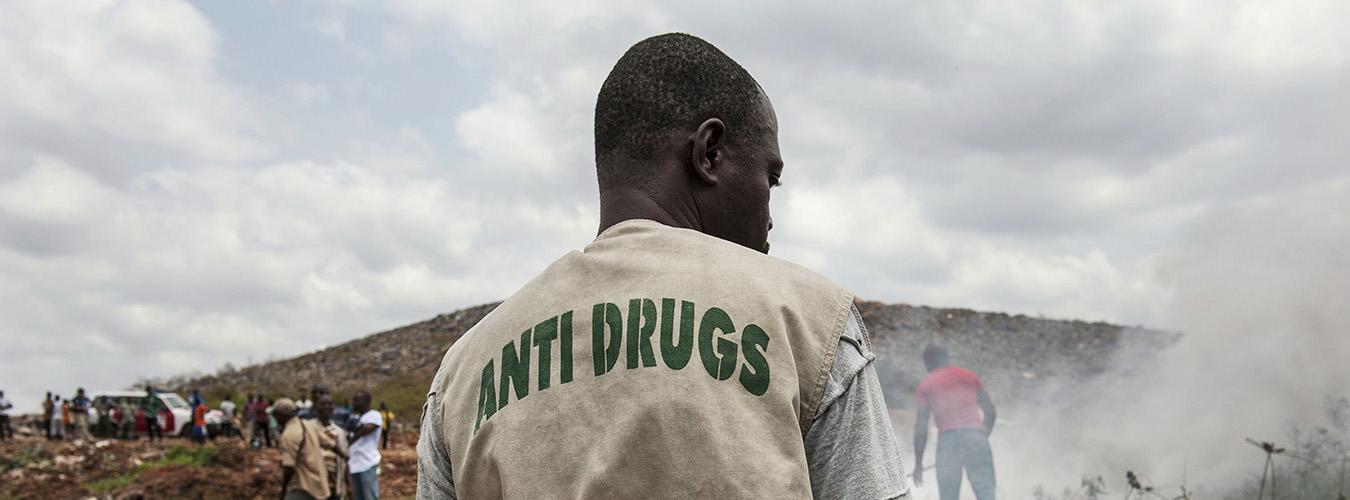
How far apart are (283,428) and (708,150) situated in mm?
7463

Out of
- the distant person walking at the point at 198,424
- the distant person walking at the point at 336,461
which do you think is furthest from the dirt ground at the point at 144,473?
the distant person walking at the point at 336,461

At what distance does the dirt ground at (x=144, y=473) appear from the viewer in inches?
499

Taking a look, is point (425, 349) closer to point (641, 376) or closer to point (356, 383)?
point (356, 383)

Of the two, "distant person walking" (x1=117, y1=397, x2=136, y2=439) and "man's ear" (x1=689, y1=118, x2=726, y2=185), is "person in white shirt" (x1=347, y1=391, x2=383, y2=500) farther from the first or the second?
"distant person walking" (x1=117, y1=397, x2=136, y2=439)

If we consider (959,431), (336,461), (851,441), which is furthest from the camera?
(336,461)

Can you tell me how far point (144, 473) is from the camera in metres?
13.9

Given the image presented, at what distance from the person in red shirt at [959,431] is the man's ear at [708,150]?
5962 millimetres

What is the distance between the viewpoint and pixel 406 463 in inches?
598

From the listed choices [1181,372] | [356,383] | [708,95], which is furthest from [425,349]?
[708,95]

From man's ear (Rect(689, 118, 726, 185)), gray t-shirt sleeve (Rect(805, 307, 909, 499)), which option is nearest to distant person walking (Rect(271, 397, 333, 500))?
man's ear (Rect(689, 118, 726, 185))

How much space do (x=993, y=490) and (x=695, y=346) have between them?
247 inches

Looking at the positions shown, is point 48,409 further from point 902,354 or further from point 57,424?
point 902,354

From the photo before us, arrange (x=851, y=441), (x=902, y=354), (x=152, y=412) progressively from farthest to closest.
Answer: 1. (x=152, y=412)
2. (x=902, y=354)
3. (x=851, y=441)

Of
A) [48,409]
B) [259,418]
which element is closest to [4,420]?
[48,409]
